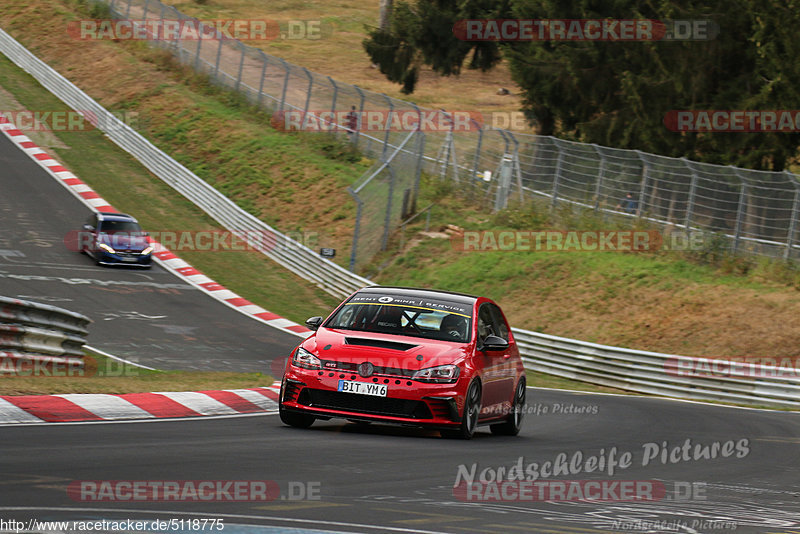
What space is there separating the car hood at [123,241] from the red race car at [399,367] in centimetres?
1876

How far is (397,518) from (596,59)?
28.2m

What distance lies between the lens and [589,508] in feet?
22.3

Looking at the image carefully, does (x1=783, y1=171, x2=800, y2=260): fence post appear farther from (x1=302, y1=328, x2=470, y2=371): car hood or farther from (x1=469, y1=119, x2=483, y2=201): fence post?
(x1=302, y1=328, x2=470, y2=371): car hood

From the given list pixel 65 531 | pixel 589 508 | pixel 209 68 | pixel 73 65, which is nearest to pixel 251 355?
pixel 589 508

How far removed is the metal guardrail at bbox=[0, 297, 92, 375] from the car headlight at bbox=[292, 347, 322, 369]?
4.33 m

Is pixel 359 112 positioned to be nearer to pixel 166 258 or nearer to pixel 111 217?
pixel 166 258

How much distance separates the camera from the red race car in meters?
9.87

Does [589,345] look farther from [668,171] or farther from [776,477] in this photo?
[776,477]

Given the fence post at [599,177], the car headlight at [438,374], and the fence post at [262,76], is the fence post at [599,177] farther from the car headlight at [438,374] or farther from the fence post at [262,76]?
the car headlight at [438,374]

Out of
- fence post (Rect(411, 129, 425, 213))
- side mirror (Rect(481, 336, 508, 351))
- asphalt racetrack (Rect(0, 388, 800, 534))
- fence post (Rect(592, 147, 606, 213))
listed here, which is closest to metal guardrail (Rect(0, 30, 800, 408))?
fence post (Rect(411, 129, 425, 213))

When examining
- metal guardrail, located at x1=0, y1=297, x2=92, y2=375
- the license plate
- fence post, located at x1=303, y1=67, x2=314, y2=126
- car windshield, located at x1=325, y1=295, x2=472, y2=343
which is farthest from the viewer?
fence post, located at x1=303, y1=67, x2=314, y2=126

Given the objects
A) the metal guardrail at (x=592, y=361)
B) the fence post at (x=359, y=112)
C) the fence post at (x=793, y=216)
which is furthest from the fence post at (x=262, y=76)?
the fence post at (x=793, y=216)

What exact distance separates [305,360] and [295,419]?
2.05 feet

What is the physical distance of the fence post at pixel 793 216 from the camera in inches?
918
